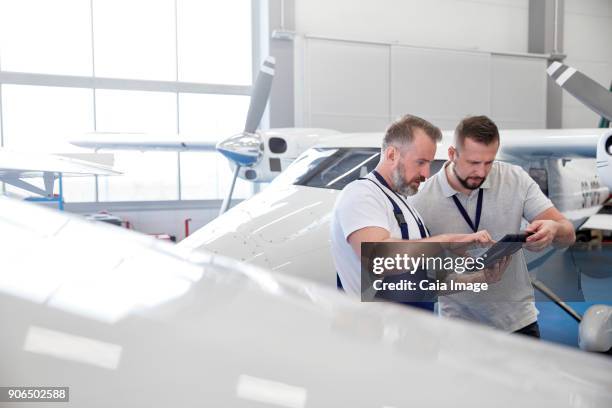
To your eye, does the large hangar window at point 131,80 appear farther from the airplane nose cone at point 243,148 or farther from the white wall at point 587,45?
the white wall at point 587,45

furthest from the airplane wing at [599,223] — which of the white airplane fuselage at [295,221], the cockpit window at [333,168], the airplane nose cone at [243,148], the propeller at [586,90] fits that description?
the airplane nose cone at [243,148]

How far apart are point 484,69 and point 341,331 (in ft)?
44.9

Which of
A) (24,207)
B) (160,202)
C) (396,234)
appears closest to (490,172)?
(396,234)

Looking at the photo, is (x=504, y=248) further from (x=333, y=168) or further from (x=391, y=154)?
(x=333, y=168)

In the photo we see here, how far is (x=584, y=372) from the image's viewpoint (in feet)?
2.13

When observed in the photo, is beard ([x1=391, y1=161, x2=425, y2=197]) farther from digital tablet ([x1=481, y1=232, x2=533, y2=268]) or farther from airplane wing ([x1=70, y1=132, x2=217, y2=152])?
airplane wing ([x1=70, y1=132, x2=217, y2=152])

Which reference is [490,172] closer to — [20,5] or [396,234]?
[396,234]

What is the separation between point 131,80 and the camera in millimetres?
11375

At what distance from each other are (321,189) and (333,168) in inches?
13.5

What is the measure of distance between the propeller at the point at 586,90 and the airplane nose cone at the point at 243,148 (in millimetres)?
3791

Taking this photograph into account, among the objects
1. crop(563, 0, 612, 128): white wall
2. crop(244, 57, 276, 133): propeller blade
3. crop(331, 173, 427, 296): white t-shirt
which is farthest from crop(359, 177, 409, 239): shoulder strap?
crop(563, 0, 612, 128): white wall

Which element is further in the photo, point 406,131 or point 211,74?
point 211,74

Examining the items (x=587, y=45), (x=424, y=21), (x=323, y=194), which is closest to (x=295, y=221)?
(x=323, y=194)

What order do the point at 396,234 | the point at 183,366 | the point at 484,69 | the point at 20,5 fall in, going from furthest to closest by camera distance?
the point at 484,69, the point at 20,5, the point at 396,234, the point at 183,366
